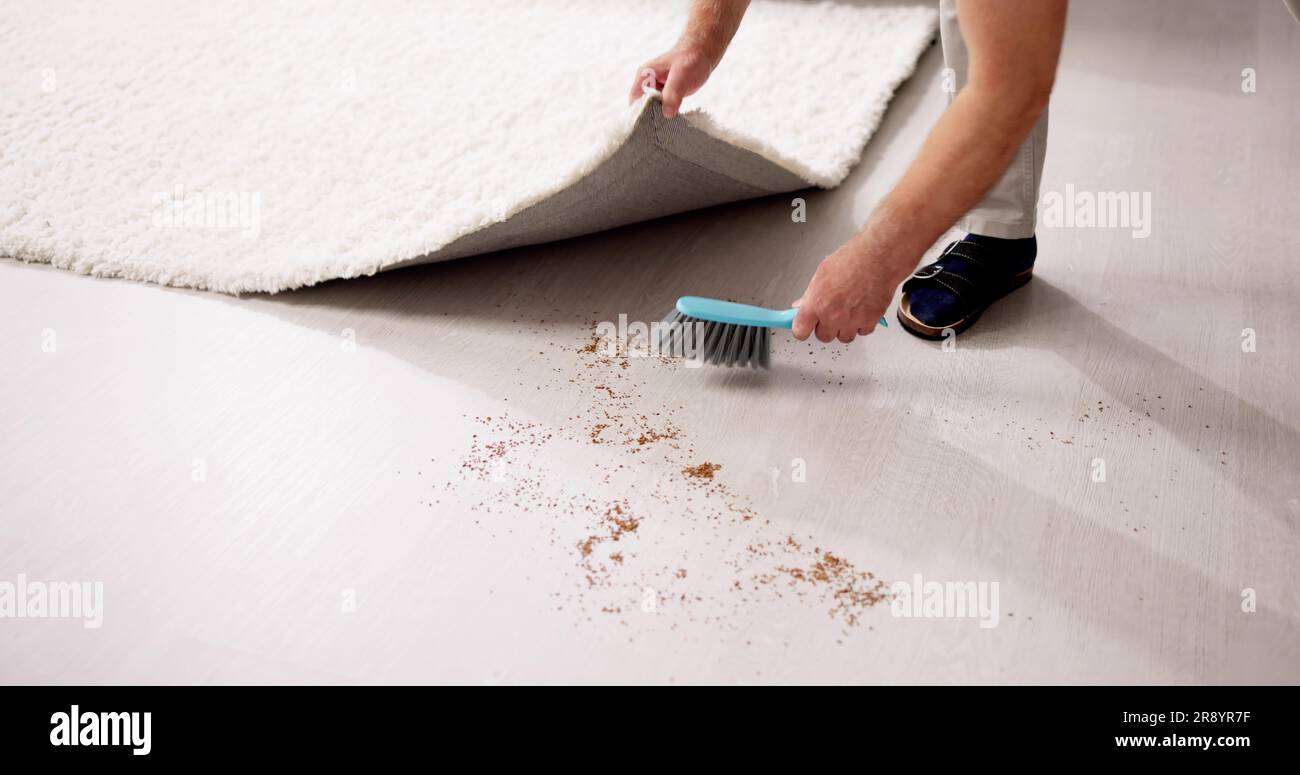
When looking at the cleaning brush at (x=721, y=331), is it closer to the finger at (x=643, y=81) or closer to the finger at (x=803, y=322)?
the finger at (x=803, y=322)

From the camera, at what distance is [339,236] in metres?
1.65

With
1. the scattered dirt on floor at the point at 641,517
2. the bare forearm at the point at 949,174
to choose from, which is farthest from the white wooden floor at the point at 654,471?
the bare forearm at the point at 949,174

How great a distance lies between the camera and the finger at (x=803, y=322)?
128cm

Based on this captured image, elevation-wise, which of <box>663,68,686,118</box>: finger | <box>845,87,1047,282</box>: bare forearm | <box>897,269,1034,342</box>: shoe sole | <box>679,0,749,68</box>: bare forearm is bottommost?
<box>897,269,1034,342</box>: shoe sole

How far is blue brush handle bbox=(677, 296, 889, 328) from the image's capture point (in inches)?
53.1

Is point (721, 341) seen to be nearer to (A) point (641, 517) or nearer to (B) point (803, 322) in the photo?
(B) point (803, 322)

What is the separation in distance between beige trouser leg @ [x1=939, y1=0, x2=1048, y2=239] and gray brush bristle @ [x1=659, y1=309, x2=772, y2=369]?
1.27 feet

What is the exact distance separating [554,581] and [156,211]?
1.08 m

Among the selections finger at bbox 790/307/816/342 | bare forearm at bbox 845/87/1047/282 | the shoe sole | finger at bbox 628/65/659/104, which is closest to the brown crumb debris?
finger at bbox 790/307/816/342

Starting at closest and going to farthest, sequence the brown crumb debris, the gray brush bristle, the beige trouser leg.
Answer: the brown crumb debris → the gray brush bristle → the beige trouser leg

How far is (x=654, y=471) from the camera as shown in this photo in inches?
50.0

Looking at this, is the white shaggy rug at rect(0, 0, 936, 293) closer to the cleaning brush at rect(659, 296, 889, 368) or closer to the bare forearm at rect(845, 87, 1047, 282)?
the cleaning brush at rect(659, 296, 889, 368)

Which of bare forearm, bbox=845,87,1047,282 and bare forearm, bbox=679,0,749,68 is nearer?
bare forearm, bbox=845,87,1047,282

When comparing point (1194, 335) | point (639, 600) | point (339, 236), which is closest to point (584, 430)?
point (639, 600)
